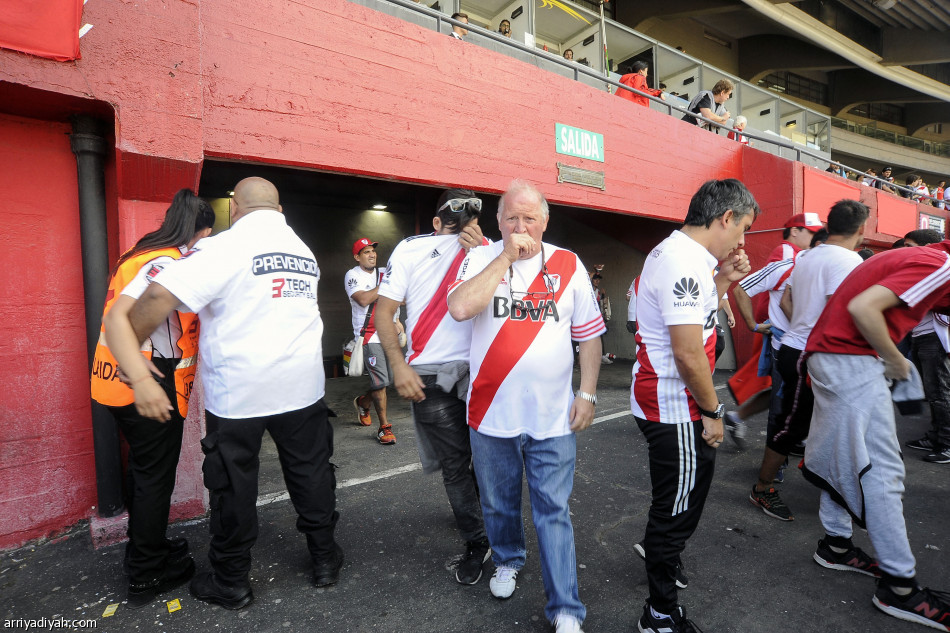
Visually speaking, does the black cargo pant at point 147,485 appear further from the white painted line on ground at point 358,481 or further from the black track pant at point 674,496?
the black track pant at point 674,496

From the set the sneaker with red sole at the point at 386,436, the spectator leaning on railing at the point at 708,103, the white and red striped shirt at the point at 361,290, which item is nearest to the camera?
the sneaker with red sole at the point at 386,436

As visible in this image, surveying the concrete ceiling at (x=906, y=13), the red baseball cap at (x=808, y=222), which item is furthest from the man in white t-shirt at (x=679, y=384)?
the concrete ceiling at (x=906, y=13)

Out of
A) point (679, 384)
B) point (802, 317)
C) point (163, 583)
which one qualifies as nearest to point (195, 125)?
point (163, 583)

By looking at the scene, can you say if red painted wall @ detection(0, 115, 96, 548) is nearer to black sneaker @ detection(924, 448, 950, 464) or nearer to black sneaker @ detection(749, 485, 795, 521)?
black sneaker @ detection(749, 485, 795, 521)

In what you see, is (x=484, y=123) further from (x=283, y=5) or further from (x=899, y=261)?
(x=899, y=261)

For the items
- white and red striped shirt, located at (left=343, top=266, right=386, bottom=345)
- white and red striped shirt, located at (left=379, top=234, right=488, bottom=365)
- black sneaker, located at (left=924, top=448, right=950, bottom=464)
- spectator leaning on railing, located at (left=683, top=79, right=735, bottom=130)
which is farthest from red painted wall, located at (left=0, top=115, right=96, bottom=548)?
spectator leaning on railing, located at (left=683, top=79, right=735, bottom=130)

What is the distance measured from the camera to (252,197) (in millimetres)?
2434

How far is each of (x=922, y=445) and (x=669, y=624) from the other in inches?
173

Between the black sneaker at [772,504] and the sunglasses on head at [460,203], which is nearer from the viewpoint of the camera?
the sunglasses on head at [460,203]

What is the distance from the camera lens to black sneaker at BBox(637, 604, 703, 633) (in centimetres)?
204

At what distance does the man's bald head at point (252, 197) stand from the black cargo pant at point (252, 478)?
40.6 inches

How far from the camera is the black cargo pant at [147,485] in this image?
237cm

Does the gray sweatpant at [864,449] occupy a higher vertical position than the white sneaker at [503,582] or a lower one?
higher

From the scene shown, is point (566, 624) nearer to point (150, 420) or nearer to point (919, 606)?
point (919, 606)
